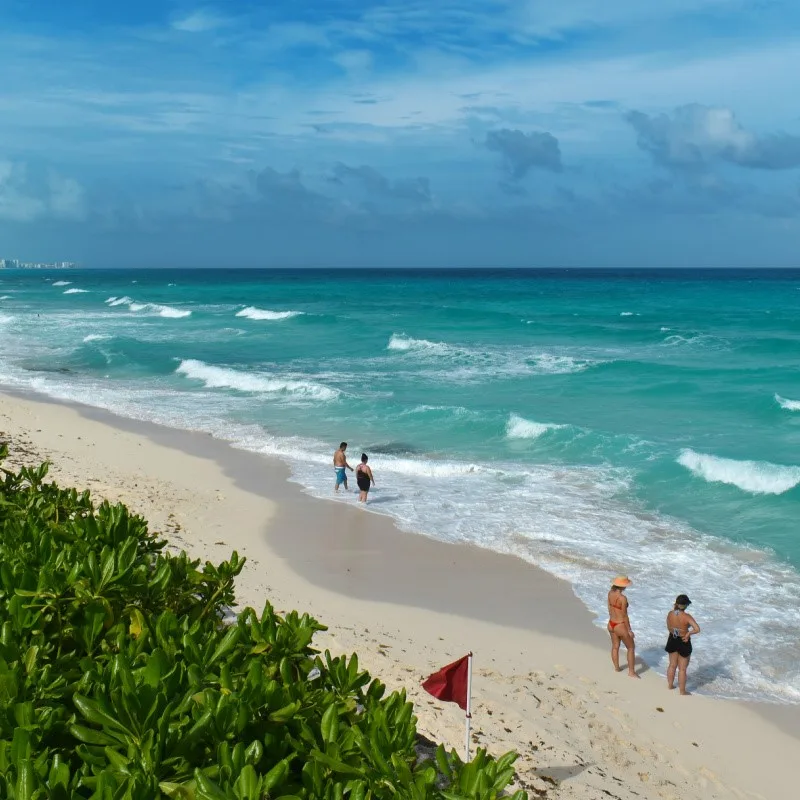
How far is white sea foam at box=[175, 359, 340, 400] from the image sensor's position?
1089 inches

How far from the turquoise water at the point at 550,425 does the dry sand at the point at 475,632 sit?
71 cm

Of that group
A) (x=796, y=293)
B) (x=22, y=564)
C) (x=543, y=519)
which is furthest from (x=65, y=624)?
(x=796, y=293)

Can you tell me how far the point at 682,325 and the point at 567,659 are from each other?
1922 inches

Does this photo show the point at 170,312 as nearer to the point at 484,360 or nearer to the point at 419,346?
the point at 419,346

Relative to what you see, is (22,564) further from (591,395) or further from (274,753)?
(591,395)

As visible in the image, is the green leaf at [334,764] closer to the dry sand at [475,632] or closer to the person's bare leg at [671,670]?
the dry sand at [475,632]

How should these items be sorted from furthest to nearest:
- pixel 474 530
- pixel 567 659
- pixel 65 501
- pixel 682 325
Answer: pixel 682 325
pixel 474 530
pixel 567 659
pixel 65 501

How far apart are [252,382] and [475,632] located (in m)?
20.1

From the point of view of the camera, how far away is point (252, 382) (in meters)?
29.5

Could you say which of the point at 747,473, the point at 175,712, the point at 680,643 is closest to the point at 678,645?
the point at 680,643

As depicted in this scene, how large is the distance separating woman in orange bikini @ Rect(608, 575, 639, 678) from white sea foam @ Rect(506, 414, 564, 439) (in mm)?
Result: 11906

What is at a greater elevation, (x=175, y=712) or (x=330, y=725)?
(x=175, y=712)

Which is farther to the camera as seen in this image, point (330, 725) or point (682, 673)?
point (682, 673)

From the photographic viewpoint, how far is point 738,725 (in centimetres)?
879
